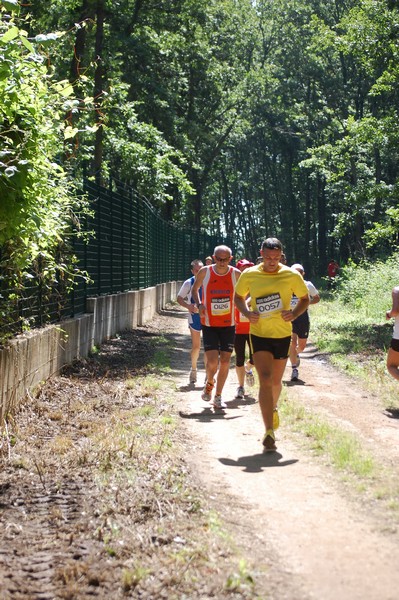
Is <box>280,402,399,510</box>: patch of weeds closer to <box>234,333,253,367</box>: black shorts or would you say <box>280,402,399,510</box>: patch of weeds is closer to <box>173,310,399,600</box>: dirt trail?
<box>173,310,399,600</box>: dirt trail

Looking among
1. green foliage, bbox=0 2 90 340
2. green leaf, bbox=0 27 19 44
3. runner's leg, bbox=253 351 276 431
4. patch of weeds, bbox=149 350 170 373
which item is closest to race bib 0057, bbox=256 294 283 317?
runner's leg, bbox=253 351 276 431

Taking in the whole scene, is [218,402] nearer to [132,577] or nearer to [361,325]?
[132,577]

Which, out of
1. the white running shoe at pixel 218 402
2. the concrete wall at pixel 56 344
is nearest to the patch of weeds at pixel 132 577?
the concrete wall at pixel 56 344

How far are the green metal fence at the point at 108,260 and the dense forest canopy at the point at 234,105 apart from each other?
944mm

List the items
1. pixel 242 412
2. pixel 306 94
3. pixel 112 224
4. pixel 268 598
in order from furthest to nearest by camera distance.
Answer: pixel 306 94 → pixel 112 224 → pixel 242 412 → pixel 268 598

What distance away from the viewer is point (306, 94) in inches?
2256

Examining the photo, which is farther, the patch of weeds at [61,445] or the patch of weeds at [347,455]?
the patch of weeds at [61,445]

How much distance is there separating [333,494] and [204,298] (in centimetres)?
487

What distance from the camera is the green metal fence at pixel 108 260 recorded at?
10.7 metres

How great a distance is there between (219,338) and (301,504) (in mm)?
4905

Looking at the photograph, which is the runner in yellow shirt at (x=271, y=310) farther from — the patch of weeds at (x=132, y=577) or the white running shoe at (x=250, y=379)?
the patch of weeds at (x=132, y=577)

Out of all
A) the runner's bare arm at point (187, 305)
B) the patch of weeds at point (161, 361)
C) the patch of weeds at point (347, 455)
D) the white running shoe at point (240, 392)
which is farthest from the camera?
the patch of weeds at point (161, 361)

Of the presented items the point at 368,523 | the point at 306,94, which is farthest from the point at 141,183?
the point at 306,94

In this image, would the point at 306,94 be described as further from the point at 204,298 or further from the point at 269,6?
the point at 204,298
